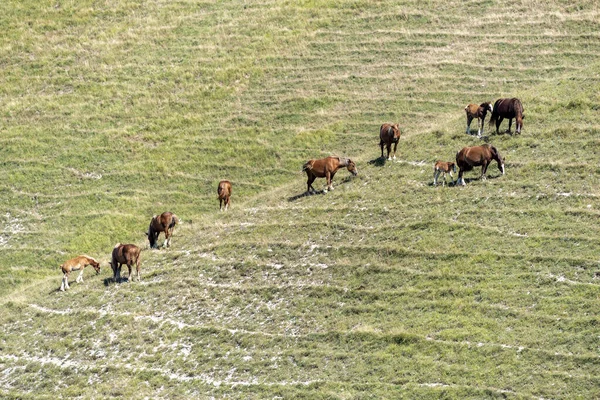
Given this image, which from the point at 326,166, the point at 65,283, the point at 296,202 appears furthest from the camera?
the point at 296,202

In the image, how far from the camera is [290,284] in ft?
112

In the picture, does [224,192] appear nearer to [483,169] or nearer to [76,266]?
[76,266]

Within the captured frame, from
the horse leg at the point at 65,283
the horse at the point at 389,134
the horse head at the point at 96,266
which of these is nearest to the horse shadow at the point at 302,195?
the horse at the point at 389,134

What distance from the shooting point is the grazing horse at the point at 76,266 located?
39.0m

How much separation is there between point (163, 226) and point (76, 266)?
13.5 feet

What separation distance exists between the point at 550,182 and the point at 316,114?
19.8 m

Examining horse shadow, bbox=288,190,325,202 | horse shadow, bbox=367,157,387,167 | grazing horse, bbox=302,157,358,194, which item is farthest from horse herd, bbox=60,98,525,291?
horse shadow, bbox=367,157,387,167

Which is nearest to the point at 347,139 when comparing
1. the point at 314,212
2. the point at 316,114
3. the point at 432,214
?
the point at 316,114

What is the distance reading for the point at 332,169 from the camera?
41.3 meters

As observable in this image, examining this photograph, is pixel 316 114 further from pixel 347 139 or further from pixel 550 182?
pixel 550 182

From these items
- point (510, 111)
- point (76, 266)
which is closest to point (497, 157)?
point (510, 111)

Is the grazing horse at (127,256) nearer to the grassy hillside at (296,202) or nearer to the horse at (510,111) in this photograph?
the grassy hillside at (296,202)

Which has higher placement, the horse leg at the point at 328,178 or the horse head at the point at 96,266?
the horse leg at the point at 328,178

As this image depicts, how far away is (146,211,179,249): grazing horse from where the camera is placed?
3984 cm
